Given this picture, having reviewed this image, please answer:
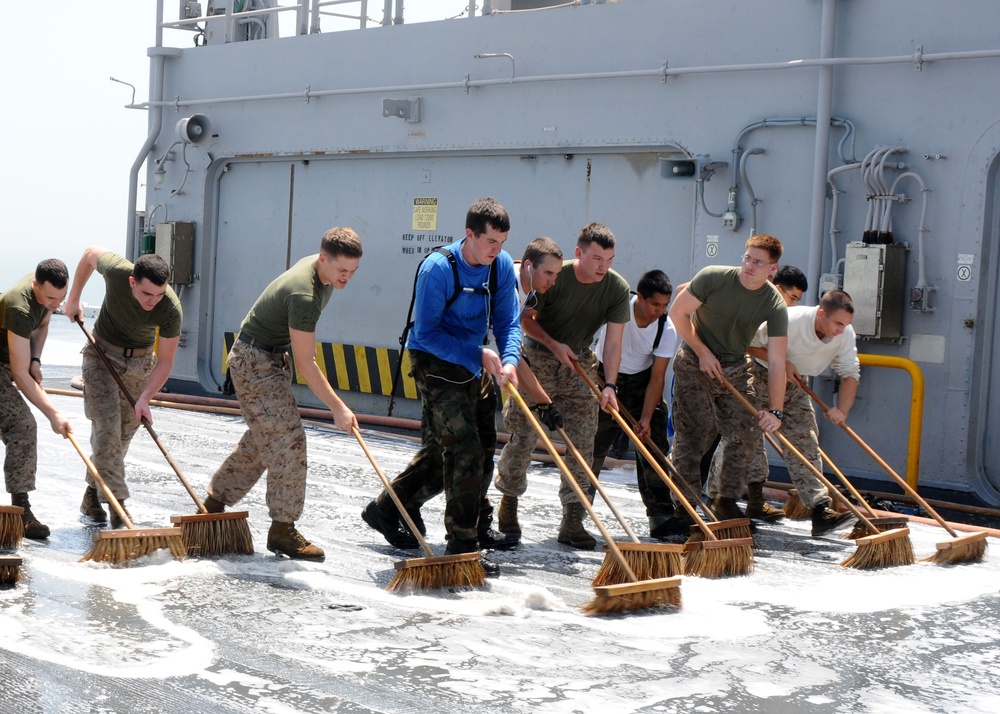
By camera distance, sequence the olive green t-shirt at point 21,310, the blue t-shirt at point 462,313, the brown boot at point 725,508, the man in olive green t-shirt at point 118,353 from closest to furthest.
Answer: the blue t-shirt at point 462,313, the olive green t-shirt at point 21,310, the man in olive green t-shirt at point 118,353, the brown boot at point 725,508

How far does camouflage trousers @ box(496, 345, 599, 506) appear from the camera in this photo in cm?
726

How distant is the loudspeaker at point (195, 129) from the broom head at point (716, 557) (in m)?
10.5

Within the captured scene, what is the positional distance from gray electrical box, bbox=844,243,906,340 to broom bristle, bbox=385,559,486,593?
15.9 ft

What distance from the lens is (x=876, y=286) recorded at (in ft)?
31.0

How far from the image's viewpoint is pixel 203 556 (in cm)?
632

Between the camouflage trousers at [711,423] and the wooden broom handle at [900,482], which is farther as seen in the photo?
the camouflage trousers at [711,423]

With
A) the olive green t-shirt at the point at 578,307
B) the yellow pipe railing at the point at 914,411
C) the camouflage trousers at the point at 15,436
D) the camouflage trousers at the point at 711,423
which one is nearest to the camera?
the camouflage trousers at the point at 15,436

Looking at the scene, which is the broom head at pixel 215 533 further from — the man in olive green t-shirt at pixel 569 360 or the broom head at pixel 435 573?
the man in olive green t-shirt at pixel 569 360

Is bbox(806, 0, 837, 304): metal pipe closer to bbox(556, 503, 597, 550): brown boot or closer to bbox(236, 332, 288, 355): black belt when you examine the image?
bbox(556, 503, 597, 550): brown boot

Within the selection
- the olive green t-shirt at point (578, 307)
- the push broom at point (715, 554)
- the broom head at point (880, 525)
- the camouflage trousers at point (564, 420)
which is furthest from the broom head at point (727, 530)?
the olive green t-shirt at point (578, 307)

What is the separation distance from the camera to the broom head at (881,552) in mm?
6883

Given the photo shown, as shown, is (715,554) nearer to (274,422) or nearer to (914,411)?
(274,422)

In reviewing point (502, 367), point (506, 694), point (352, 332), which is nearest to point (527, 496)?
point (502, 367)

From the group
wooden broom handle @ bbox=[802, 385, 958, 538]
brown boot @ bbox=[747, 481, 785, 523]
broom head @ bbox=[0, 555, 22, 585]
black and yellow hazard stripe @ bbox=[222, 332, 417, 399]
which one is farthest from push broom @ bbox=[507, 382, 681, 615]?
black and yellow hazard stripe @ bbox=[222, 332, 417, 399]
